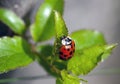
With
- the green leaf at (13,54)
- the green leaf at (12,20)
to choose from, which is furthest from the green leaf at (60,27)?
the green leaf at (12,20)

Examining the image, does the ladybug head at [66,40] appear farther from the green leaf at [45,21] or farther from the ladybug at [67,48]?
the green leaf at [45,21]

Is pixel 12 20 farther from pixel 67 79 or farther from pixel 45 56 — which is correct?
pixel 67 79

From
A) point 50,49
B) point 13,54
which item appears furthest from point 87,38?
point 13,54

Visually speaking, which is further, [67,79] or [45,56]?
[45,56]

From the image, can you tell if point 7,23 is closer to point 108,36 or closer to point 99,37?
point 99,37

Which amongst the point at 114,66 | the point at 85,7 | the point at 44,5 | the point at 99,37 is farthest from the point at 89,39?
the point at 114,66

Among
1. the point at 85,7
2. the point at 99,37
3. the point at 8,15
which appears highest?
the point at 85,7

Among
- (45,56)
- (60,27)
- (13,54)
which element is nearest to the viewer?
A: (60,27)
